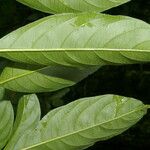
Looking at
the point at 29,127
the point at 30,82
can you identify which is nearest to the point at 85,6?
the point at 30,82

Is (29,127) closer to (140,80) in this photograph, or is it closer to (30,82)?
(30,82)

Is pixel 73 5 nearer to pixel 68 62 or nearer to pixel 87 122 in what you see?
pixel 68 62

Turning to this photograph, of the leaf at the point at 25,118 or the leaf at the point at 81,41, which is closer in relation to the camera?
the leaf at the point at 81,41

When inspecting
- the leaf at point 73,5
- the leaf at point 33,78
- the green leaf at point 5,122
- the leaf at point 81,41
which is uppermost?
the leaf at point 73,5

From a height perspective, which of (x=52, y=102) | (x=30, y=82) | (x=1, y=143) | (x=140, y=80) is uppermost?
(x=30, y=82)

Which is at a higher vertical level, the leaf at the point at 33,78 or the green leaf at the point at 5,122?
the leaf at the point at 33,78

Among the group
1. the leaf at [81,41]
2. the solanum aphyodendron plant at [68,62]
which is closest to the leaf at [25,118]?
the solanum aphyodendron plant at [68,62]

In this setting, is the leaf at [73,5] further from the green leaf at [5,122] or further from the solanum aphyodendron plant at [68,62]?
the green leaf at [5,122]

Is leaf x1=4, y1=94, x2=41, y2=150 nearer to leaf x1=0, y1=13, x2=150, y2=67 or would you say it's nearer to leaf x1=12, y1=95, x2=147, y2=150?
leaf x1=12, y1=95, x2=147, y2=150

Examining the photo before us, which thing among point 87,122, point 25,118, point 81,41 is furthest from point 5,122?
point 81,41
